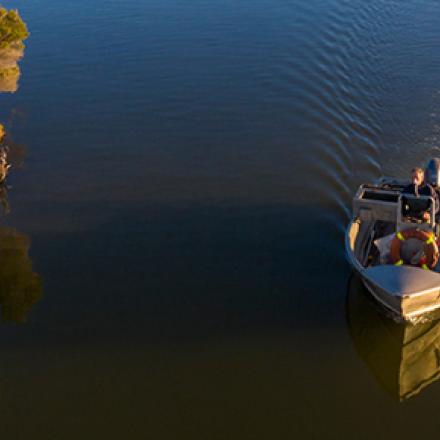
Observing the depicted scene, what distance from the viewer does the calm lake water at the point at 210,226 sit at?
1273 centimetres

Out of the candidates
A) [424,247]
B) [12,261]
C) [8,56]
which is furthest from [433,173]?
[8,56]

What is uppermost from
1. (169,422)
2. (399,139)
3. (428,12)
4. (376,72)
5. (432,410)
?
(428,12)

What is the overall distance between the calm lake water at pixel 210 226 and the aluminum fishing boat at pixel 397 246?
0.92m

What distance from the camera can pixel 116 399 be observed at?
1274cm

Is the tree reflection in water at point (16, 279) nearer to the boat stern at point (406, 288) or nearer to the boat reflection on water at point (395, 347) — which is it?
the boat reflection on water at point (395, 347)

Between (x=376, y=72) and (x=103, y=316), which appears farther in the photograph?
(x=376, y=72)

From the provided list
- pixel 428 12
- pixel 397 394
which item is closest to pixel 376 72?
pixel 428 12

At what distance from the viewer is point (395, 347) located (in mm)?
13969

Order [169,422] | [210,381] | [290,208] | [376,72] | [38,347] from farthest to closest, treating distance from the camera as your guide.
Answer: [376,72] < [290,208] < [38,347] < [210,381] < [169,422]

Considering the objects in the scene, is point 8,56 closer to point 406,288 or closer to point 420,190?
point 420,190

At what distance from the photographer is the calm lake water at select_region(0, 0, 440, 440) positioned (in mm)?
12727

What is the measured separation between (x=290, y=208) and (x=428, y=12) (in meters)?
19.1

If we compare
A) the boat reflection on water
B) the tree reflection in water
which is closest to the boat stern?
the boat reflection on water

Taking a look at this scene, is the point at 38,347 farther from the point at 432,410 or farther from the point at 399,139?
the point at 399,139
